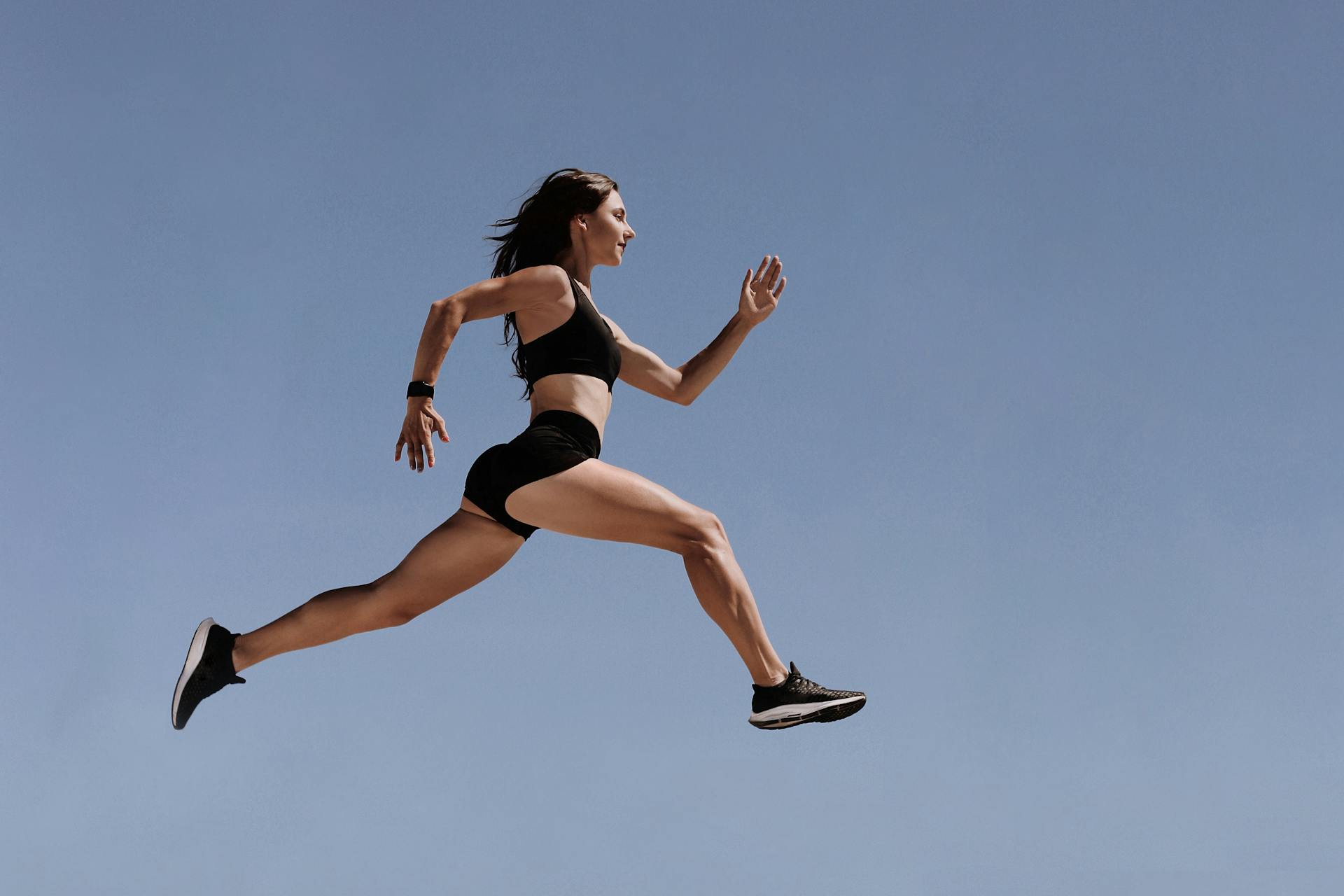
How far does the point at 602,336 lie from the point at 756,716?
1771mm

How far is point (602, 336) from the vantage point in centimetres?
647

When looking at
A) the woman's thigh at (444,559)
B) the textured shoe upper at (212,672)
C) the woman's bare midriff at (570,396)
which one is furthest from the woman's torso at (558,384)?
the textured shoe upper at (212,672)

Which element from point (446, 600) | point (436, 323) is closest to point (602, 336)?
point (436, 323)

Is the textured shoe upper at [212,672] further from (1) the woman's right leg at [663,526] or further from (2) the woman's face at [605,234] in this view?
(2) the woman's face at [605,234]

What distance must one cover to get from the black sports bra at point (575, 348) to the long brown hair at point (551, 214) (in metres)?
0.37

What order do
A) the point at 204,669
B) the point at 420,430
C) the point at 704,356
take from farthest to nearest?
the point at 704,356, the point at 204,669, the point at 420,430

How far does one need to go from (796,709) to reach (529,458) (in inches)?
58.8

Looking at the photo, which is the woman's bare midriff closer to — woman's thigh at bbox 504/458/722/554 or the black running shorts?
the black running shorts

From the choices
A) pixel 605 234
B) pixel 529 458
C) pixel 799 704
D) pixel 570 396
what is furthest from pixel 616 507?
pixel 605 234

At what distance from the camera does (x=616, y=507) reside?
595 centimetres

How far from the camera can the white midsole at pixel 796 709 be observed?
599 centimetres

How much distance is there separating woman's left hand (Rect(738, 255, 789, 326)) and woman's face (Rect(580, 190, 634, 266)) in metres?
0.77

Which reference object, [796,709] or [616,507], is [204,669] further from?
[796,709]

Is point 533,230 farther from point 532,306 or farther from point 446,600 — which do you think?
point 446,600
